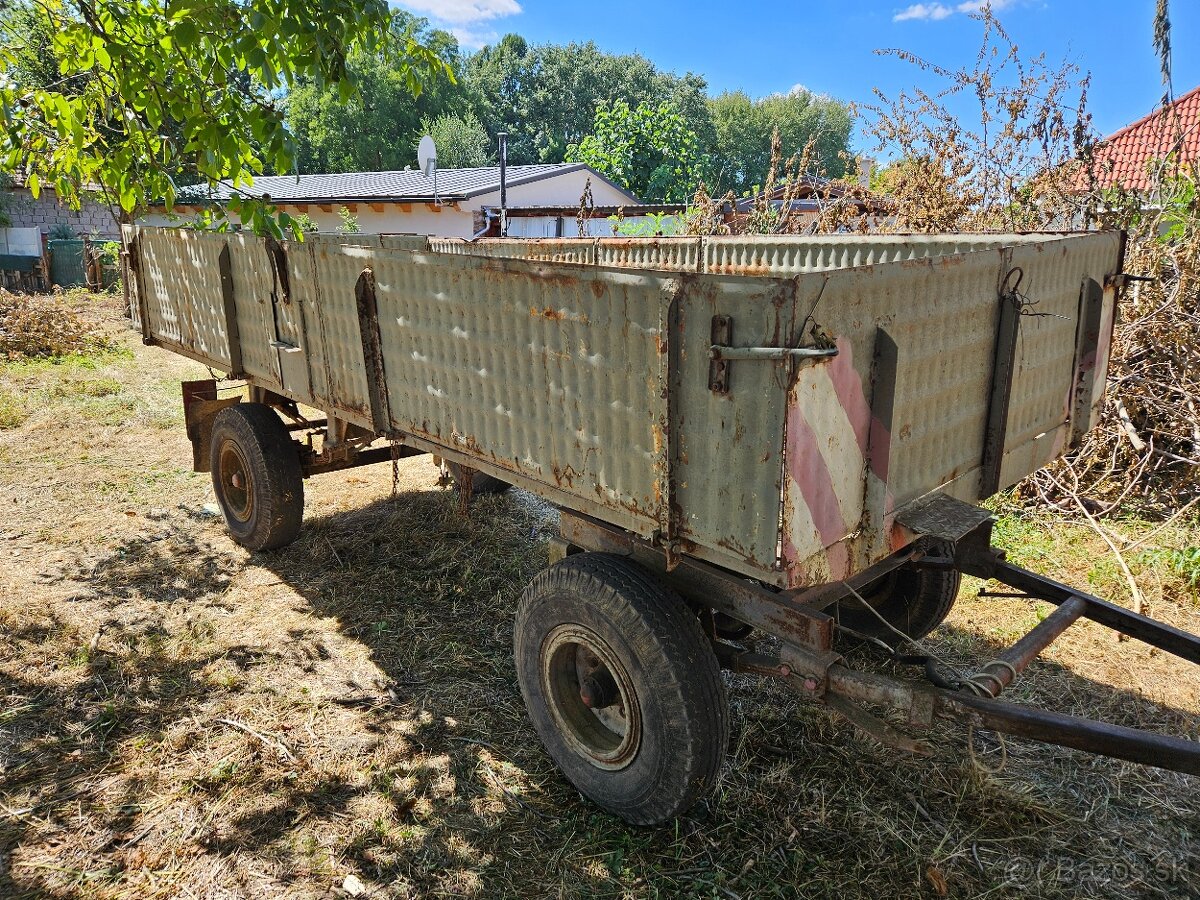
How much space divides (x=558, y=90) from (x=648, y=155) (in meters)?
38.8

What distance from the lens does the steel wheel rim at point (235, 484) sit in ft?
16.4

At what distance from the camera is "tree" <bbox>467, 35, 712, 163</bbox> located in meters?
63.2

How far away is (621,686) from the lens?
2674 mm

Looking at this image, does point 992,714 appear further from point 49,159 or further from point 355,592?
point 49,159

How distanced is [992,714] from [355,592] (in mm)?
3594

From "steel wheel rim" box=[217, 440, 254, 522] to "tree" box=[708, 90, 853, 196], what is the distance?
67.2 metres

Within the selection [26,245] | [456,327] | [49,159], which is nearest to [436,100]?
[26,245]

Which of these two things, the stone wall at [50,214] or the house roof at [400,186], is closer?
the house roof at [400,186]

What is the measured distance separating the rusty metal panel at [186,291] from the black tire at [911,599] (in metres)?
3.92

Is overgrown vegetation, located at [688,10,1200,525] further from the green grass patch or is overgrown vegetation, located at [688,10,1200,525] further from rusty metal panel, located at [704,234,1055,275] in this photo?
the green grass patch

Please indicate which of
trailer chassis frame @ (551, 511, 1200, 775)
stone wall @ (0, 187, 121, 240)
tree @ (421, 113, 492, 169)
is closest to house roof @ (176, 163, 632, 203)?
stone wall @ (0, 187, 121, 240)

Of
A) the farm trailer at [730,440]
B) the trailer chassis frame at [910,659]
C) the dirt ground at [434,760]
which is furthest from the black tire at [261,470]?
the trailer chassis frame at [910,659]

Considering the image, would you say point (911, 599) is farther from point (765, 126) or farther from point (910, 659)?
point (765, 126)

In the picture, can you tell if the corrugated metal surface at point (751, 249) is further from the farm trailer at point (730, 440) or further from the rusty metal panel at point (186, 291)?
the rusty metal panel at point (186, 291)
